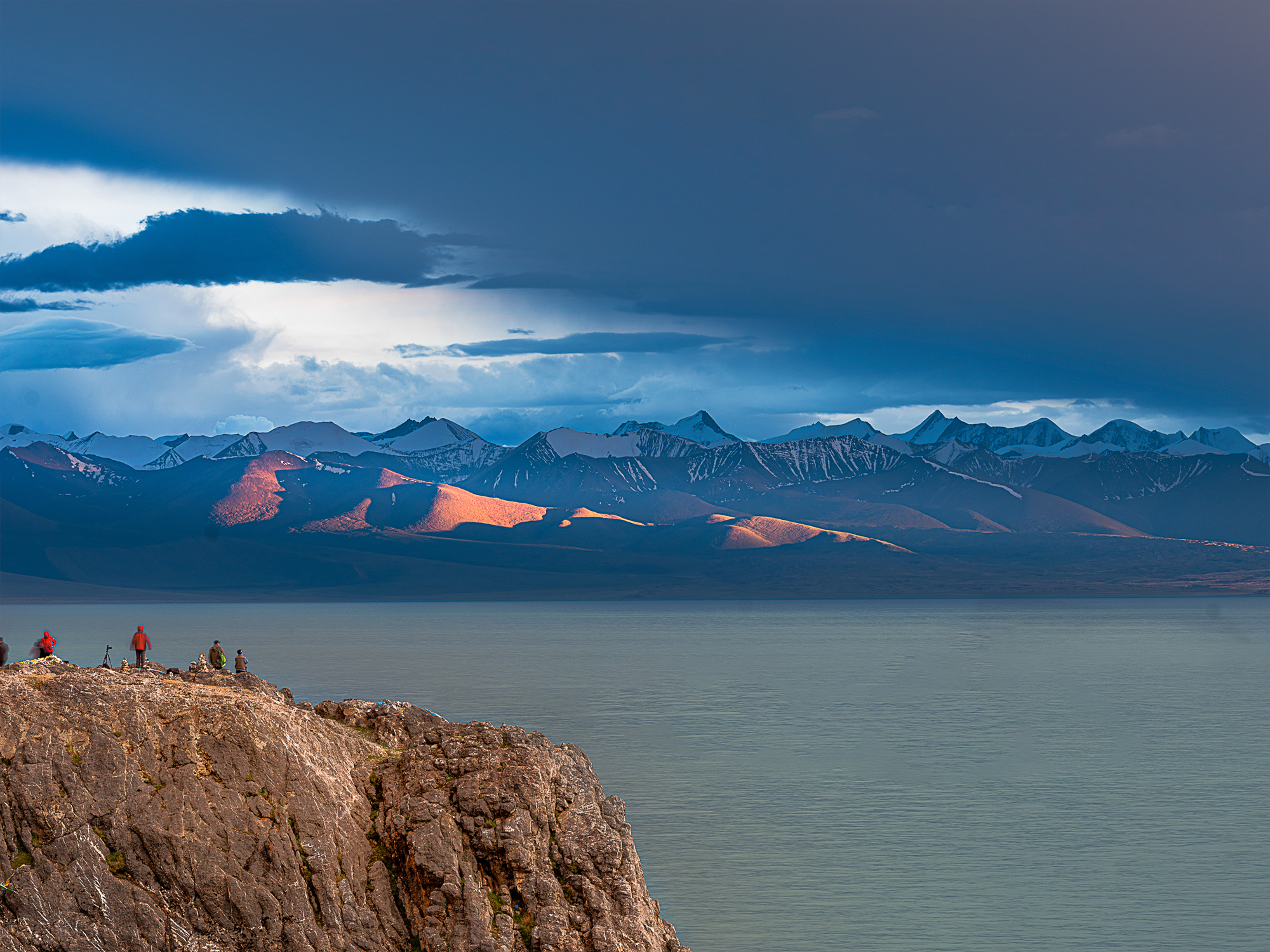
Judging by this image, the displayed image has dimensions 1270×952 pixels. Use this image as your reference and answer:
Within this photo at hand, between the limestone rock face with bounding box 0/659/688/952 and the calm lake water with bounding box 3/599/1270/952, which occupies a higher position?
the limestone rock face with bounding box 0/659/688/952

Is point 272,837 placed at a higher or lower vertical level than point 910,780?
higher

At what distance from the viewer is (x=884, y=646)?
5448 inches

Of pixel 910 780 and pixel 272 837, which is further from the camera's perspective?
pixel 910 780

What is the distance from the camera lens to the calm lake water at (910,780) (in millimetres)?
29688

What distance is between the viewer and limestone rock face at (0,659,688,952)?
1866 centimetres

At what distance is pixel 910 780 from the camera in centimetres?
4788

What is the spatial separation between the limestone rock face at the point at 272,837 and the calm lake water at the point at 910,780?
7342mm

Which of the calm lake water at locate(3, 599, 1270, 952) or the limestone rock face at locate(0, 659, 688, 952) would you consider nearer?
the limestone rock face at locate(0, 659, 688, 952)

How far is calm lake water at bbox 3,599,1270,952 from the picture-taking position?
1169 inches

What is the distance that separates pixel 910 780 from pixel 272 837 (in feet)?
108

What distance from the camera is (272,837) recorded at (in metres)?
19.3

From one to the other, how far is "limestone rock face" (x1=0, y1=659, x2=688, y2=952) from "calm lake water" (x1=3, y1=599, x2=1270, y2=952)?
7342 mm

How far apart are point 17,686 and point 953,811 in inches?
1188

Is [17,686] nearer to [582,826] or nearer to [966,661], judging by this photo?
[582,826]
